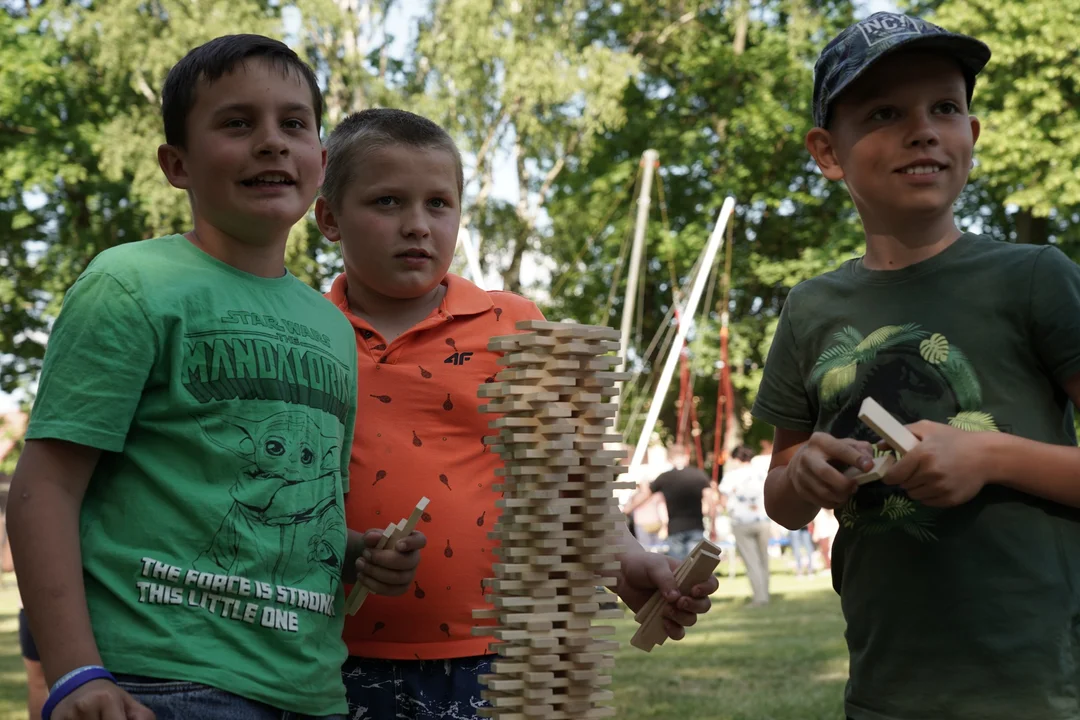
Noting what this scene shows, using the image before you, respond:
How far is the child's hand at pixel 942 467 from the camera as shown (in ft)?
7.12

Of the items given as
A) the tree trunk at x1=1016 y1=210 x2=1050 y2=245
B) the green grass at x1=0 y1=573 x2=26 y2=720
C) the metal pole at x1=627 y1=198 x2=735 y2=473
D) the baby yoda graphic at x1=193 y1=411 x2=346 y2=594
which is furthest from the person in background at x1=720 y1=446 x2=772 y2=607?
the baby yoda graphic at x1=193 y1=411 x2=346 y2=594

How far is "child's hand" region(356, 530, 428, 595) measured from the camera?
7.93 feet

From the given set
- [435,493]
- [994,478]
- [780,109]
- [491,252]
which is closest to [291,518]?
[435,493]

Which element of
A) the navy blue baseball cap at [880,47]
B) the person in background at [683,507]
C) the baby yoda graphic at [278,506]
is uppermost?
the person in background at [683,507]

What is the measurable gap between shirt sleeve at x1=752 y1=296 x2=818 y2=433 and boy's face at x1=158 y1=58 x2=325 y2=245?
3.74 feet

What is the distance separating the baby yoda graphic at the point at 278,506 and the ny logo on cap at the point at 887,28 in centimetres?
141

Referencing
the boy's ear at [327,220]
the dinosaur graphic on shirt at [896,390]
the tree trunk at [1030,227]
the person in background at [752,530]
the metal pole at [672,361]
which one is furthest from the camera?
the tree trunk at [1030,227]

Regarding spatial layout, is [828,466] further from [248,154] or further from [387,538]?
[248,154]

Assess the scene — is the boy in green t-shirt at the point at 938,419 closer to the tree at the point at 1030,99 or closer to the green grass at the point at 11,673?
the green grass at the point at 11,673

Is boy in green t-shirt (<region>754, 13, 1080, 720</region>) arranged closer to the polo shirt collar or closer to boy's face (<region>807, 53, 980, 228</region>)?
boy's face (<region>807, 53, 980, 228</region>)

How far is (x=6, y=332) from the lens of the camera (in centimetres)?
2606

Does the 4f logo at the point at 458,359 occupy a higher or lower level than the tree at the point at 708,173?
lower

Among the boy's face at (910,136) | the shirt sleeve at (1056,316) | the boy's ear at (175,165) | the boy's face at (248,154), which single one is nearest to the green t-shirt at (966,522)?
the shirt sleeve at (1056,316)

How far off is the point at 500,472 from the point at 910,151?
3.63 feet
